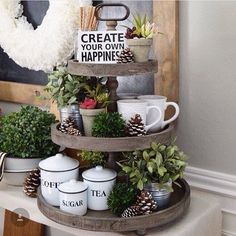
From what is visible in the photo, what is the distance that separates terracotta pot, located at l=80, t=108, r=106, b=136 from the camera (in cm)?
96

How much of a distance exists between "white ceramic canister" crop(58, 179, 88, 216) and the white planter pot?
0.24m

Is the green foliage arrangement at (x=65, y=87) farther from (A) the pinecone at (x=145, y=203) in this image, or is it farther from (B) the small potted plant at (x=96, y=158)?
(A) the pinecone at (x=145, y=203)

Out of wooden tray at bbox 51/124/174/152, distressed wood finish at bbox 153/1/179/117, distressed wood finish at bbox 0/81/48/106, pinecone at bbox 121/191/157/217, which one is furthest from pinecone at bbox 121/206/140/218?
distressed wood finish at bbox 0/81/48/106

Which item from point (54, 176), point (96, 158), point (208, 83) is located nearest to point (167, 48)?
point (208, 83)

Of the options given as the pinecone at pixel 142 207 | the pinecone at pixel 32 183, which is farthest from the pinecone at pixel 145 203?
the pinecone at pixel 32 183

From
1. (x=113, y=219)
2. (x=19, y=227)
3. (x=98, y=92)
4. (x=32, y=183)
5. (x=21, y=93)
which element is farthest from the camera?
(x=21, y=93)

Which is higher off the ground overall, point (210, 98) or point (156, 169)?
point (210, 98)

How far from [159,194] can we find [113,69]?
0.31 metres

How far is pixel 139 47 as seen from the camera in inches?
36.7

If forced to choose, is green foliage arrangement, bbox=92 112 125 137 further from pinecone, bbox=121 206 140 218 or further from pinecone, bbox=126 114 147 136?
pinecone, bbox=121 206 140 218

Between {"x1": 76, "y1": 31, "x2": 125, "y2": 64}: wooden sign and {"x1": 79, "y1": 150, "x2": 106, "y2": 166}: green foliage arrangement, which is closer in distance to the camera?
{"x1": 76, "y1": 31, "x2": 125, "y2": 64}: wooden sign

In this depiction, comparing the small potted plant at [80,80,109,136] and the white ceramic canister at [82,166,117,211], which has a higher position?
the small potted plant at [80,80,109,136]

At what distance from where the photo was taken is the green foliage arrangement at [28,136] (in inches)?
45.3

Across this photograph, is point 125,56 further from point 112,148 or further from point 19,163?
point 19,163
